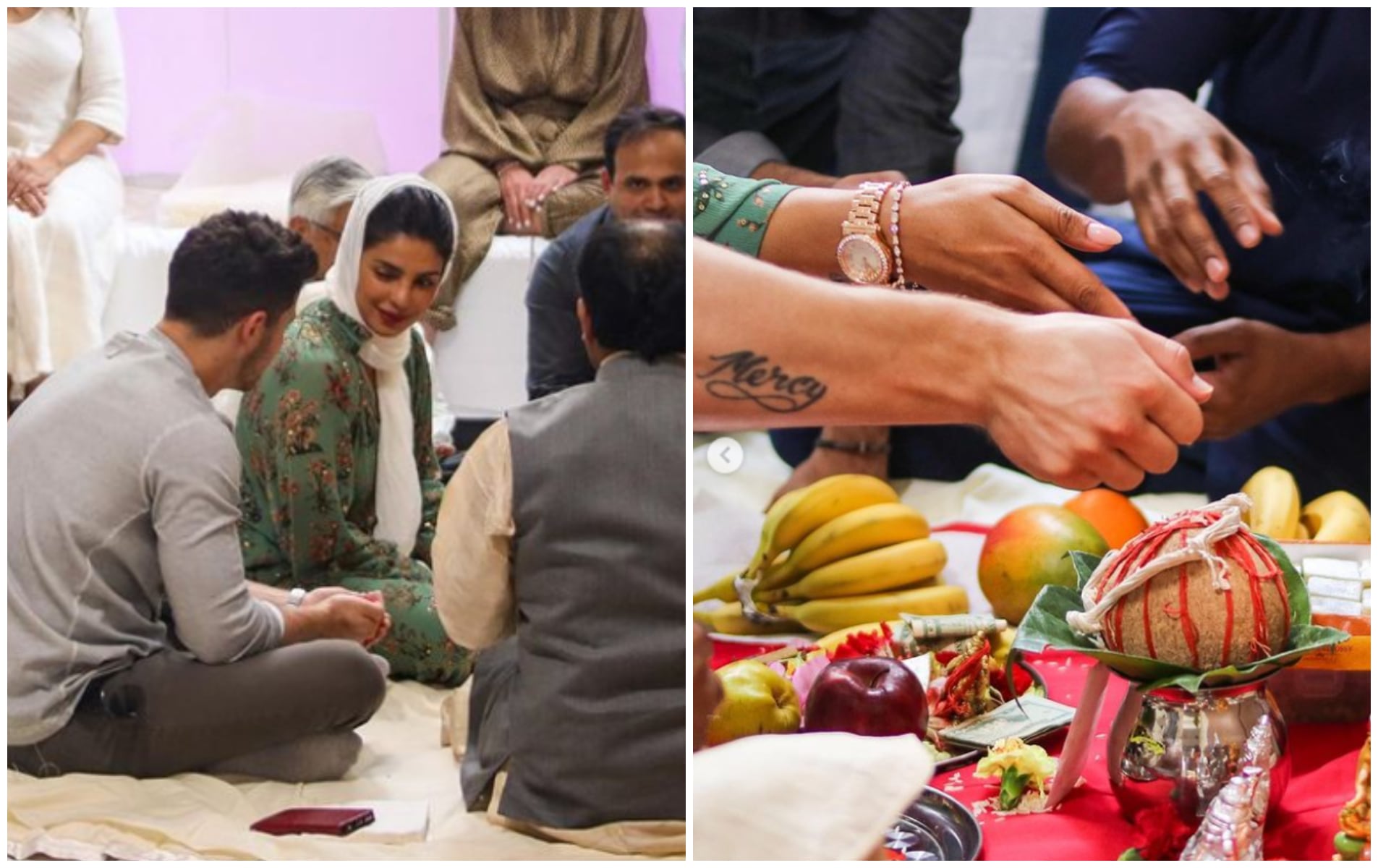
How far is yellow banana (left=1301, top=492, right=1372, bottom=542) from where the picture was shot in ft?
6.11

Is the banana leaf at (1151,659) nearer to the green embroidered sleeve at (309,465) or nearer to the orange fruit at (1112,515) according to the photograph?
the orange fruit at (1112,515)

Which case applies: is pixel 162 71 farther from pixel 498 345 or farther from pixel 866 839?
pixel 866 839

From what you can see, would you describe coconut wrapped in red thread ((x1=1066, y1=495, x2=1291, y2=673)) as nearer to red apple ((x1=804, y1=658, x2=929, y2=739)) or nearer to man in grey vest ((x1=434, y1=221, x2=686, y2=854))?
red apple ((x1=804, y1=658, x2=929, y2=739))

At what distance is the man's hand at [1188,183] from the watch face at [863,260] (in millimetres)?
304

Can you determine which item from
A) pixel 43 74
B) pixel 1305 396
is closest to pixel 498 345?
pixel 43 74

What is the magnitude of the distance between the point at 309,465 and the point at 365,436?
0.07m

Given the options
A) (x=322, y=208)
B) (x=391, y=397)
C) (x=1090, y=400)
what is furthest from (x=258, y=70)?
(x=1090, y=400)

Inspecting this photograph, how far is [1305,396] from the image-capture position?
72.6 inches

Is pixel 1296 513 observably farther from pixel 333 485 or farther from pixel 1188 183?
pixel 333 485

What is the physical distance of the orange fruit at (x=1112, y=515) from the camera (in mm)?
1825

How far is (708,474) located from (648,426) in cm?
9

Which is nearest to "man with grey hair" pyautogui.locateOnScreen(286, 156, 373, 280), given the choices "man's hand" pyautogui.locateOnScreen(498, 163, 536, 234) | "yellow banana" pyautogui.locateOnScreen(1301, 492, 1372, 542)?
"man's hand" pyautogui.locateOnScreen(498, 163, 536, 234)

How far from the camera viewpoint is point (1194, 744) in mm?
1650

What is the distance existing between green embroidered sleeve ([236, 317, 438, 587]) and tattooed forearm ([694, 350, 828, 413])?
13.5 inches
